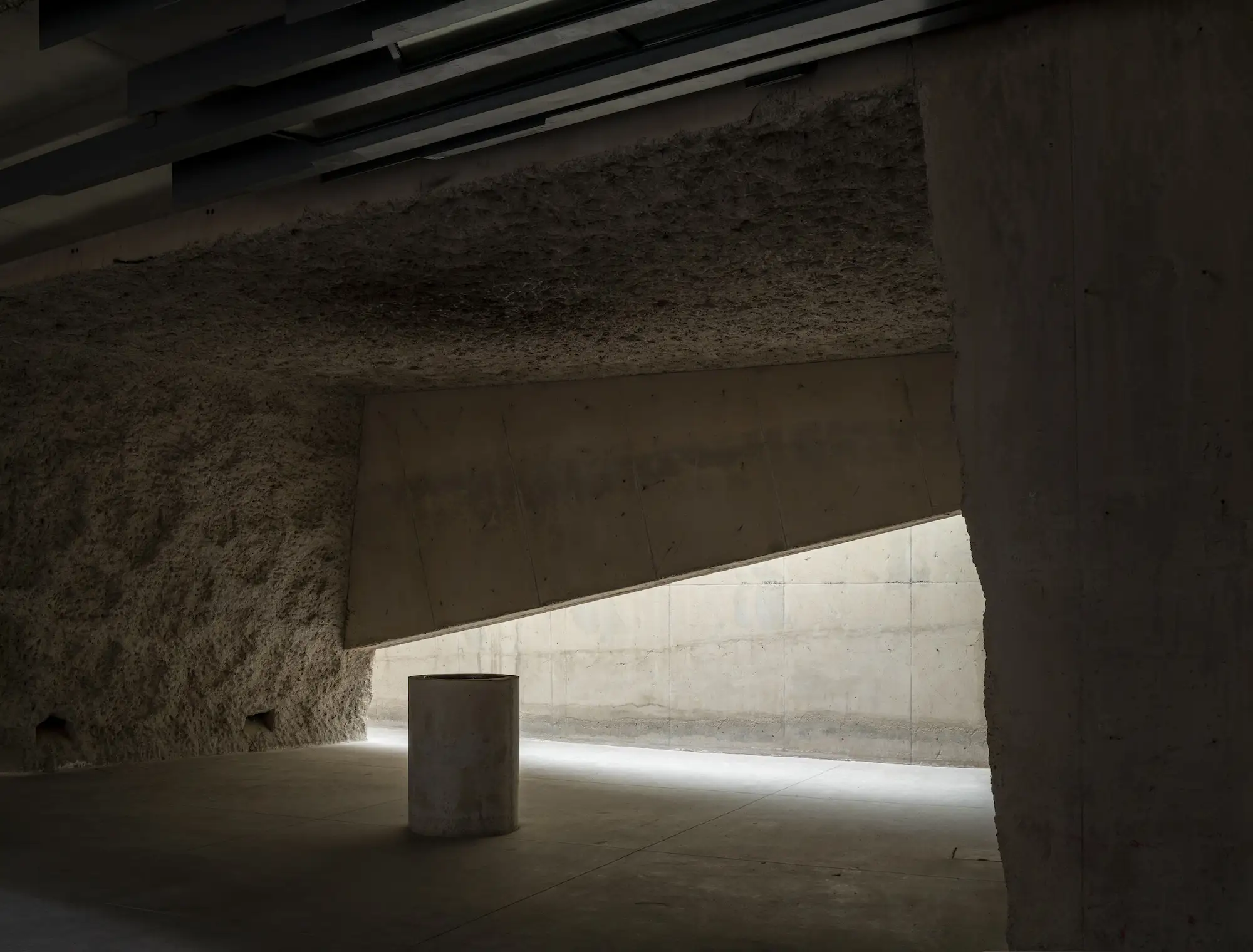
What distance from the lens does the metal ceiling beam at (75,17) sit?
3141 mm

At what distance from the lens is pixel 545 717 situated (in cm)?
1097

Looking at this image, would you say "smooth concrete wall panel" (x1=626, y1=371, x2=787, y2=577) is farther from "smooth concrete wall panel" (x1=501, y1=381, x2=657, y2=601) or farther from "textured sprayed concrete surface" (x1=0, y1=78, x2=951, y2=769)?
"textured sprayed concrete surface" (x1=0, y1=78, x2=951, y2=769)

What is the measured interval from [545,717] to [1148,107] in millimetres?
9014

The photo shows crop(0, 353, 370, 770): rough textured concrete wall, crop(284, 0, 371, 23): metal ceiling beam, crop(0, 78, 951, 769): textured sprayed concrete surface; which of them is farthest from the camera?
crop(0, 353, 370, 770): rough textured concrete wall

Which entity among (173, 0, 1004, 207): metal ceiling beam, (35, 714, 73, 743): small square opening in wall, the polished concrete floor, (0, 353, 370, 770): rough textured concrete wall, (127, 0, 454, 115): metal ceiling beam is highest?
(127, 0, 454, 115): metal ceiling beam

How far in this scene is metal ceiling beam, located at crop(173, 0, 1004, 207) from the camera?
301 cm

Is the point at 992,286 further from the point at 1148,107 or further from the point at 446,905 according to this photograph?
the point at 446,905

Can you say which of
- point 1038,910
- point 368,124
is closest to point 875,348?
point 368,124

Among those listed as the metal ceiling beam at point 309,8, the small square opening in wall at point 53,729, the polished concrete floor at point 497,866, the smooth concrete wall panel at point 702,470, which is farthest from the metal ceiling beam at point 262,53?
the small square opening in wall at point 53,729

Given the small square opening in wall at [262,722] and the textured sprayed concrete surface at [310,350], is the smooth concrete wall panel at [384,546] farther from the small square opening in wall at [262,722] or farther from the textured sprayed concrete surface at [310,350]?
the small square opening in wall at [262,722]

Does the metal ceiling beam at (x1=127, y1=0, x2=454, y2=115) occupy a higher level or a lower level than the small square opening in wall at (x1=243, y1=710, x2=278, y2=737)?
higher

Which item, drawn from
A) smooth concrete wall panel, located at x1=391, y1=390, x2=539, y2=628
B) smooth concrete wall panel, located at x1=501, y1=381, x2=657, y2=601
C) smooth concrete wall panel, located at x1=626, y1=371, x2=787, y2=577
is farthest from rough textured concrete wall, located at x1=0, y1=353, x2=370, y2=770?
smooth concrete wall panel, located at x1=626, y1=371, x2=787, y2=577

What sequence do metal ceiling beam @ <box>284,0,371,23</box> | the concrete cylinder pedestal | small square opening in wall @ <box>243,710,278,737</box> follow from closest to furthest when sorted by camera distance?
1. metal ceiling beam @ <box>284,0,371,23</box>
2. the concrete cylinder pedestal
3. small square opening in wall @ <box>243,710,278,737</box>

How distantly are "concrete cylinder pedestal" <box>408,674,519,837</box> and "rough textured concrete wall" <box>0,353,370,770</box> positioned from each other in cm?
312
